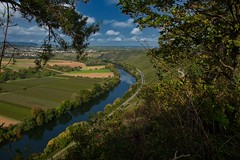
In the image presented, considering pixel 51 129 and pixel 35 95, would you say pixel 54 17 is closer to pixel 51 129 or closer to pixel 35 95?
pixel 51 129

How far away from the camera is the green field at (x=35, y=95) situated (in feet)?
172

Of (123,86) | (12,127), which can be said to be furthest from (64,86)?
(12,127)

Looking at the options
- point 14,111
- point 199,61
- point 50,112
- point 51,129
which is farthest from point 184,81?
point 14,111

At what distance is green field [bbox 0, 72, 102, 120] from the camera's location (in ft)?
172

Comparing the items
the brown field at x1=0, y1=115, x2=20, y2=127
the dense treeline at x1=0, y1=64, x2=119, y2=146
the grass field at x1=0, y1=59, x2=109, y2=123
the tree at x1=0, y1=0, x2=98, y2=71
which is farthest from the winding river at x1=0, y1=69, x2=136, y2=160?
the tree at x1=0, y1=0, x2=98, y2=71

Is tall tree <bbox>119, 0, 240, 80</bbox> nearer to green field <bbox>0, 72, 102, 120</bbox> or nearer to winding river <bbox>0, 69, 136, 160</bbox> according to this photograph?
winding river <bbox>0, 69, 136, 160</bbox>

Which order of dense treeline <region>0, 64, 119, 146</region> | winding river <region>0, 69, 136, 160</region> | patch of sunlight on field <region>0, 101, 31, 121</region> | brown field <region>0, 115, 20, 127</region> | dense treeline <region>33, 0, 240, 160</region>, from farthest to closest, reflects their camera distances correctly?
patch of sunlight on field <region>0, 101, 31, 121</region> < brown field <region>0, 115, 20, 127</region> < dense treeline <region>0, 64, 119, 146</region> < winding river <region>0, 69, 136, 160</region> < dense treeline <region>33, 0, 240, 160</region>

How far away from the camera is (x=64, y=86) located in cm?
8112

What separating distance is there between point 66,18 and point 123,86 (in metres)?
79.1

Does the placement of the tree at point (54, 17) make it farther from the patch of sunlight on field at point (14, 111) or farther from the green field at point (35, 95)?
the patch of sunlight on field at point (14, 111)

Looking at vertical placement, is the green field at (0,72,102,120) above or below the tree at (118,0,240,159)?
below

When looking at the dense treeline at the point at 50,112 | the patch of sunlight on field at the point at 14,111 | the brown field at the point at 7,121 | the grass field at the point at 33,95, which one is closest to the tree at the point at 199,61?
the dense treeline at the point at 50,112

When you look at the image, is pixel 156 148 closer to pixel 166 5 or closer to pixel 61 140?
pixel 166 5

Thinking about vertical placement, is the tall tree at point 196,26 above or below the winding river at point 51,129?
above
